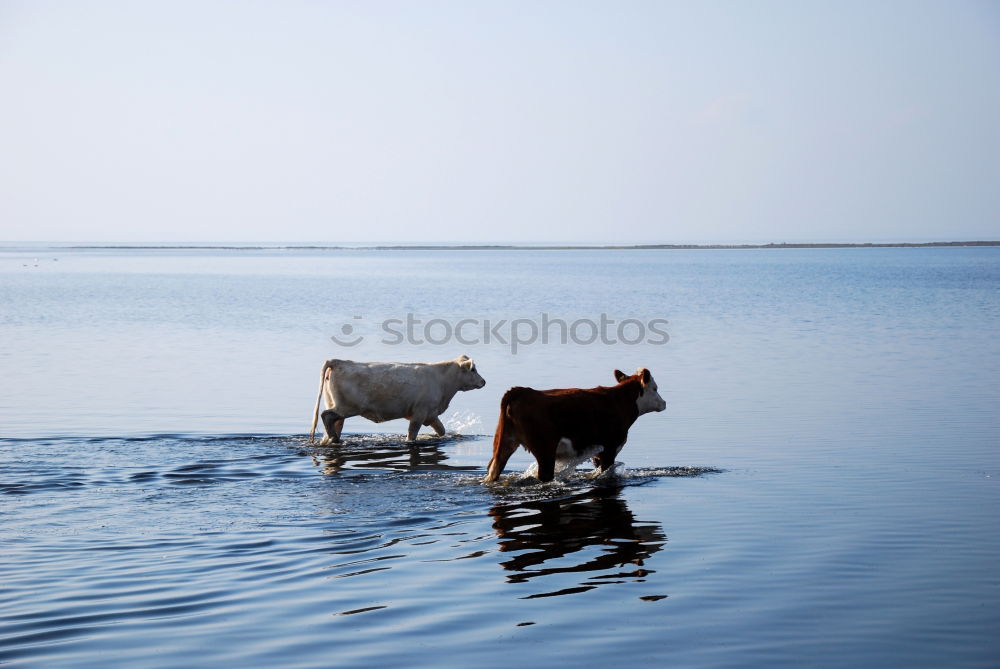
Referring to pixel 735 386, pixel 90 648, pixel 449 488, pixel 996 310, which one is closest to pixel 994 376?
pixel 735 386

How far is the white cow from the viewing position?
59.9 feet

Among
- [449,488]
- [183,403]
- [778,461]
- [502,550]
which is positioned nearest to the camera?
[502,550]

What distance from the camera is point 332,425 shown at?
59.3 ft

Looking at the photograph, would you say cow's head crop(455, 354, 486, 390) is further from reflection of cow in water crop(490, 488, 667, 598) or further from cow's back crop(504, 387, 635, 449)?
reflection of cow in water crop(490, 488, 667, 598)

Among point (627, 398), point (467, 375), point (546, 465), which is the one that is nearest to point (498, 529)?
point (546, 465)

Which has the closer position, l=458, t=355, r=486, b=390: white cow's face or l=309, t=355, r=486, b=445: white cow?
l=309, t=355, r=486, b=445: white cow

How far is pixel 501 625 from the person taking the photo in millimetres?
8828

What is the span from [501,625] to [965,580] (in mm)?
4121

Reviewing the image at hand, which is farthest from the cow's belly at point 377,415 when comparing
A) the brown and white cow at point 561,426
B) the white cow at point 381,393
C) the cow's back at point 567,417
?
the cow's back at point 567,417

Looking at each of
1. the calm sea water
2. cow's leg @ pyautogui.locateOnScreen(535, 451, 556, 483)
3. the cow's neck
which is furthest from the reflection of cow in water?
the cow's neck

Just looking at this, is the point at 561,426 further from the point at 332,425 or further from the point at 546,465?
the point at 332,425

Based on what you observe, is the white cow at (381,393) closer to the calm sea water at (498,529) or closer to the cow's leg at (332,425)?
the cow's leg at (332,425)

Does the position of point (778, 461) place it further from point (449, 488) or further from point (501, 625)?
point (501, 625)

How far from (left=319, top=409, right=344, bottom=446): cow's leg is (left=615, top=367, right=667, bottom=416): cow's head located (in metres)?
4.44
